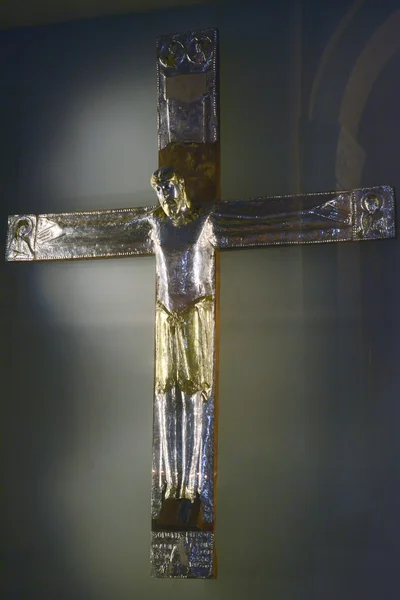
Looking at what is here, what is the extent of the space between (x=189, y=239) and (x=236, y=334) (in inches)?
17.6

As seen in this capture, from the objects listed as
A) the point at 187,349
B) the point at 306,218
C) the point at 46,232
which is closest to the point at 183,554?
the point at 187,349

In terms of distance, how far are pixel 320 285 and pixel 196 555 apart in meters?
1.15

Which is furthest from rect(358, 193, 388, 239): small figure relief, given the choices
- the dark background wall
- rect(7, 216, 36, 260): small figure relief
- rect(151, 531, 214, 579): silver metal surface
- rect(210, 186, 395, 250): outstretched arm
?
rect(7, 216, 36, 260): small figure relief

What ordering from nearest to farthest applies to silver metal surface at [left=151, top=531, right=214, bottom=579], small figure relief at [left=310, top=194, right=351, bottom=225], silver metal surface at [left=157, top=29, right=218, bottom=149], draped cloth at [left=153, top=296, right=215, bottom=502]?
silver metal surface at [left=151, top=531, right=214, bottom=579]
draped cloth at [left=153, top=296, right=215, bottom=502]
small figure relief at [left=310, top=194, right=351, bottom=225]
silver metal surface at [left=157, top=29, right=218, bottom=149]

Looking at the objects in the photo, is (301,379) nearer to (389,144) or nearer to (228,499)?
(228,499)

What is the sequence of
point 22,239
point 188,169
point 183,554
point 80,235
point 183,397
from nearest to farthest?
1. point 183,554
2. point 183,397
3. point 188,169
4. point 80,235
5. point 22,239

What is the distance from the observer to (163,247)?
3150 mm

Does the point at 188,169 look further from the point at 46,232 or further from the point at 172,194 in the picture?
the point at 46,232

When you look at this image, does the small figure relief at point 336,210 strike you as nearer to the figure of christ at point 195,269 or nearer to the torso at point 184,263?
the figure of christ at point 195,269

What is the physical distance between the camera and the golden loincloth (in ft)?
9.82

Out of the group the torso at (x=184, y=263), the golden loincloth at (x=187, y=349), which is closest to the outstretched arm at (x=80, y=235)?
the torso at (x=184, y=263)

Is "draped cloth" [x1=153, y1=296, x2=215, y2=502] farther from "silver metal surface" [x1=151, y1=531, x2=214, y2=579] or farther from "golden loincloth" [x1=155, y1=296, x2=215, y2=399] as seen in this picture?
"silver metal surface" [x1=151, y1=531, x2=214, y2=579]

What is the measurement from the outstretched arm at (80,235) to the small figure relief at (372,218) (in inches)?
33.5

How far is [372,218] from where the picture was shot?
3.04 metres
